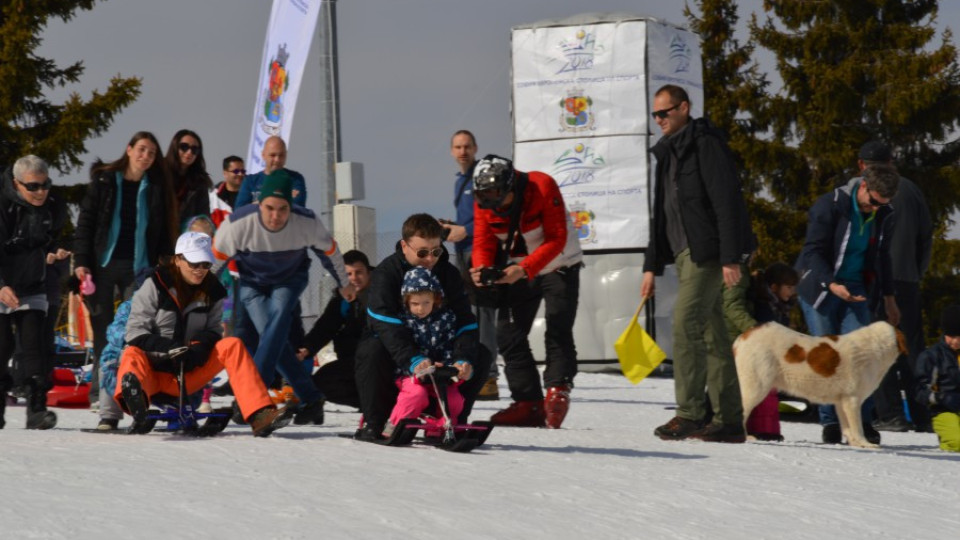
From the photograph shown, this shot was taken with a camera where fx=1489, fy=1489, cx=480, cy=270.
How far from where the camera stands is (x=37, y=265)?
845 centimetres

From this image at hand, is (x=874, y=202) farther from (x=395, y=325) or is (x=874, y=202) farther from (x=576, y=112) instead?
(x=576, y=112)

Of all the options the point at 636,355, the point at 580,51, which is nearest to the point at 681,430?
the point at 636,355

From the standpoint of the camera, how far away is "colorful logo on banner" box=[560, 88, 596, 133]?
1770 cm

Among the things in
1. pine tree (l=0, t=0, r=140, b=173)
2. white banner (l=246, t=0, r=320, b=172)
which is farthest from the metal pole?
pine tree (l=0, t=0, r=140, b=173)

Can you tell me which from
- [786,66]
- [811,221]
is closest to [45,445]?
[811,221]

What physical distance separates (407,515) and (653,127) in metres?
13.3

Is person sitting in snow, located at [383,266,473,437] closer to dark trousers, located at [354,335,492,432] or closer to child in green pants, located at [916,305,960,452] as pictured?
dark trousers, located at [354,335,492,432]

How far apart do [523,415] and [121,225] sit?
261 centimetres

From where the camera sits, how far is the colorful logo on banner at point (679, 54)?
714 inches

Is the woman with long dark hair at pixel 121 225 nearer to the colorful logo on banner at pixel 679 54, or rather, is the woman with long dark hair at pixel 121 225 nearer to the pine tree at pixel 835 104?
the colorful logo on banner at pixel 679 54

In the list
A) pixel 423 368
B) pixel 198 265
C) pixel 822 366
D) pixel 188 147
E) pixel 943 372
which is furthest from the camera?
pixel 943 372

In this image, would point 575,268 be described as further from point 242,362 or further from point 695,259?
point 242,362

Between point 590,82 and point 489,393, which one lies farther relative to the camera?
point 590,82

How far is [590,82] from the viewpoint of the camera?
17.8 m
